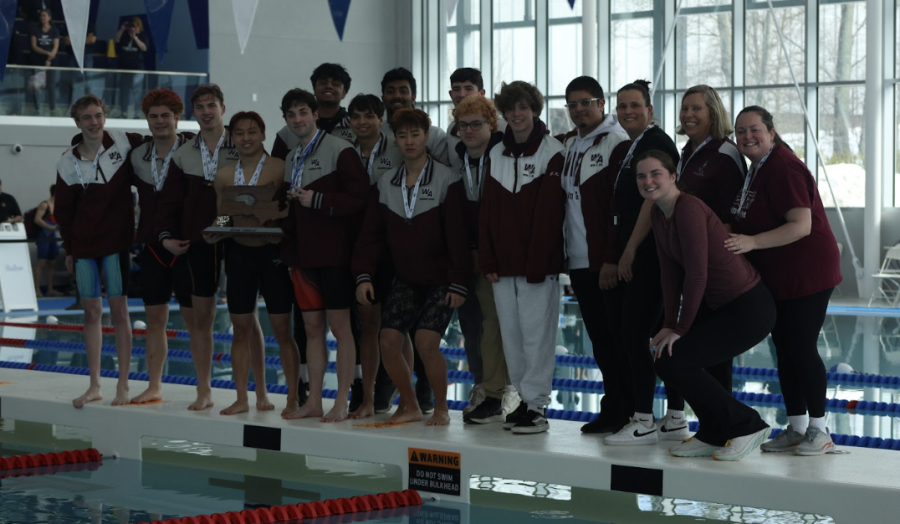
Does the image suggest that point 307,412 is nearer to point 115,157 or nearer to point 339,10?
point 115,157

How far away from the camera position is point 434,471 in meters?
4.95

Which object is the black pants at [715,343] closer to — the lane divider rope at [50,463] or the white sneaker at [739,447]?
the white sneaker at [739,447]

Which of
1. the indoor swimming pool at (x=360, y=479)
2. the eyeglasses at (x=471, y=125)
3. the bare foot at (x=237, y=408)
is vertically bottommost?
the indoor swimming pool at (x=360, y=479)

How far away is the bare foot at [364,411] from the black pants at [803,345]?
7.02ft

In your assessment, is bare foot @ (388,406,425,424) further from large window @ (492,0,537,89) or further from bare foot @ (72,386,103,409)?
large window @ (492,0,537,89)

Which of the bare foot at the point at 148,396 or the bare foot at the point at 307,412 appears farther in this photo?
the bare foot at the point at 148,396

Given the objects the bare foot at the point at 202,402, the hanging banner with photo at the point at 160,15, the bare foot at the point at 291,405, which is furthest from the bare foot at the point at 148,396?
the hanging banner with photo at the point at 160,15

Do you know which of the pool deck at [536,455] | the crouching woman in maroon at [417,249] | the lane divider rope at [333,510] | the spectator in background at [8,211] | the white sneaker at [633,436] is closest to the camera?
the pool deck at [536,455]

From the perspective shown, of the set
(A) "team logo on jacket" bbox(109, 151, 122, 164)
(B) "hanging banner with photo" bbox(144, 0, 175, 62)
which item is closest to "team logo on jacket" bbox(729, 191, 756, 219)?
(A) "team logo on jacket" bbox(109, 151, 122, 164)

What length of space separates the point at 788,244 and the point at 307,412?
2.61m

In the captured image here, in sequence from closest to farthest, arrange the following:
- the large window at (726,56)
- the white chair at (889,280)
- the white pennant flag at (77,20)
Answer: the white pennant flag at (77,20), the white chair at (889,280), the large window at (726,56)

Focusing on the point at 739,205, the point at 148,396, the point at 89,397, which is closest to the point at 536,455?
the point at 739,205

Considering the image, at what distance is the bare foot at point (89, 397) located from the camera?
6109 mm

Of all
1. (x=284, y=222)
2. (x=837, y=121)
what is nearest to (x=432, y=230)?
(x=284, y=222)
